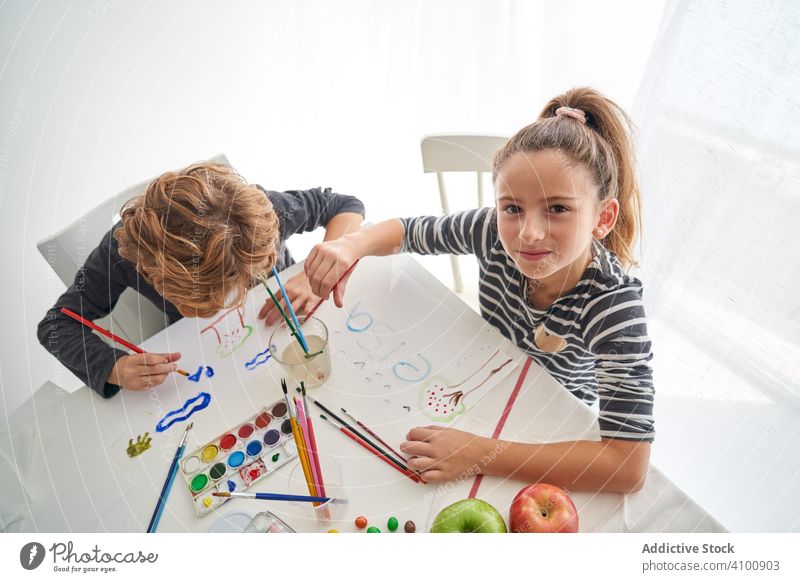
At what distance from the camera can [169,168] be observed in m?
0.54

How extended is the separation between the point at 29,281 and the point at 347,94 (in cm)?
54

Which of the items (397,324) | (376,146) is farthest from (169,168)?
(376,146)

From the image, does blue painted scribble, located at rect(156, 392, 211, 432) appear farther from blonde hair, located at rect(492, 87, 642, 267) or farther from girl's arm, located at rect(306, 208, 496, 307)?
blonde hair, located at rect(492, 87, 642, 267)

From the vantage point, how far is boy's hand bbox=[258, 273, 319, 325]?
629mm

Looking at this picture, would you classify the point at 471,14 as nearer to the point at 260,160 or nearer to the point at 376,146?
the point at 376,146

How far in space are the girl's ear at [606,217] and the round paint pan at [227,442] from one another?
0.46 meters

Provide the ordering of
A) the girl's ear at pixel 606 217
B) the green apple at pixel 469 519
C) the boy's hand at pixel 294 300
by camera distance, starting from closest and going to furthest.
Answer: the green apple at pixel 469 519
the girl's ear at pixel 606 217
the boy's hand at pixel 294 300

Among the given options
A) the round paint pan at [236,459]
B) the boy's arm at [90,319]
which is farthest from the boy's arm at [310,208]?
the round paint pan at [236,459]

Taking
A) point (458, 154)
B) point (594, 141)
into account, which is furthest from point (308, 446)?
point (458, 154)

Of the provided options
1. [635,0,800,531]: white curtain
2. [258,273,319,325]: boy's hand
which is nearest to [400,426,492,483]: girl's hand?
[258,273,319,325]: boy's hand

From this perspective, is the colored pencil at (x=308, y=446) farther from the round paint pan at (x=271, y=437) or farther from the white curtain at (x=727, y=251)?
the white curtain at (x=727, y=251)

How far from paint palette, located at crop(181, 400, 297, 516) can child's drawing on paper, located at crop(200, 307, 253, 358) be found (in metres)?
0.12

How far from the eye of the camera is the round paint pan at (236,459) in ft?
1.60

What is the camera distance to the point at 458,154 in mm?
793
